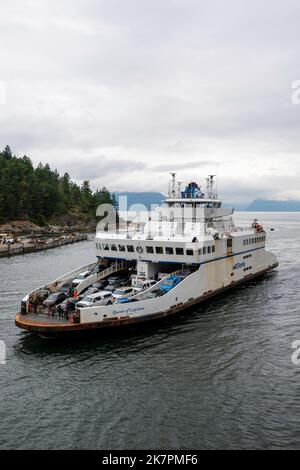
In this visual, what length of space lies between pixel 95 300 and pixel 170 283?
7.51 meters

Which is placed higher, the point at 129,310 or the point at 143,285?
the point at 143,285

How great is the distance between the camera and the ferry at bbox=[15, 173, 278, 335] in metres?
31.7

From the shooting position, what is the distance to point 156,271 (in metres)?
42.7

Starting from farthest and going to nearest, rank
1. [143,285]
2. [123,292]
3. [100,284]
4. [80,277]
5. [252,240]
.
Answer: [252,240], [80,277], [100,284], [143,285], [123,292]

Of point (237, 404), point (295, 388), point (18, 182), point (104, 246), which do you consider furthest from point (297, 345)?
point (18, 182)

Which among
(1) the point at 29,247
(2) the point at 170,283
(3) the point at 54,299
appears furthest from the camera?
(1) the point at 29,247

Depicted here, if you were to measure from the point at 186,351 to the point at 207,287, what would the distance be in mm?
12970

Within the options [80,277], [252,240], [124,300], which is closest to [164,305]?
[124,300]

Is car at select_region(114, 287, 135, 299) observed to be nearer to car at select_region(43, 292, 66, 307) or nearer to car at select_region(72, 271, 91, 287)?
car at select_region(43, 292, 66, 307)

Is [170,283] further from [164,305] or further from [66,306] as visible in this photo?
[66,306]

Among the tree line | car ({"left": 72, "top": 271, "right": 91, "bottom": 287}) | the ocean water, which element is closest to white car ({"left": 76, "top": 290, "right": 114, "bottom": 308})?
the ocean water

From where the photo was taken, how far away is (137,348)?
29391mm

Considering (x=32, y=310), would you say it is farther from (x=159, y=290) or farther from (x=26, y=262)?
(x=26, y=262)
